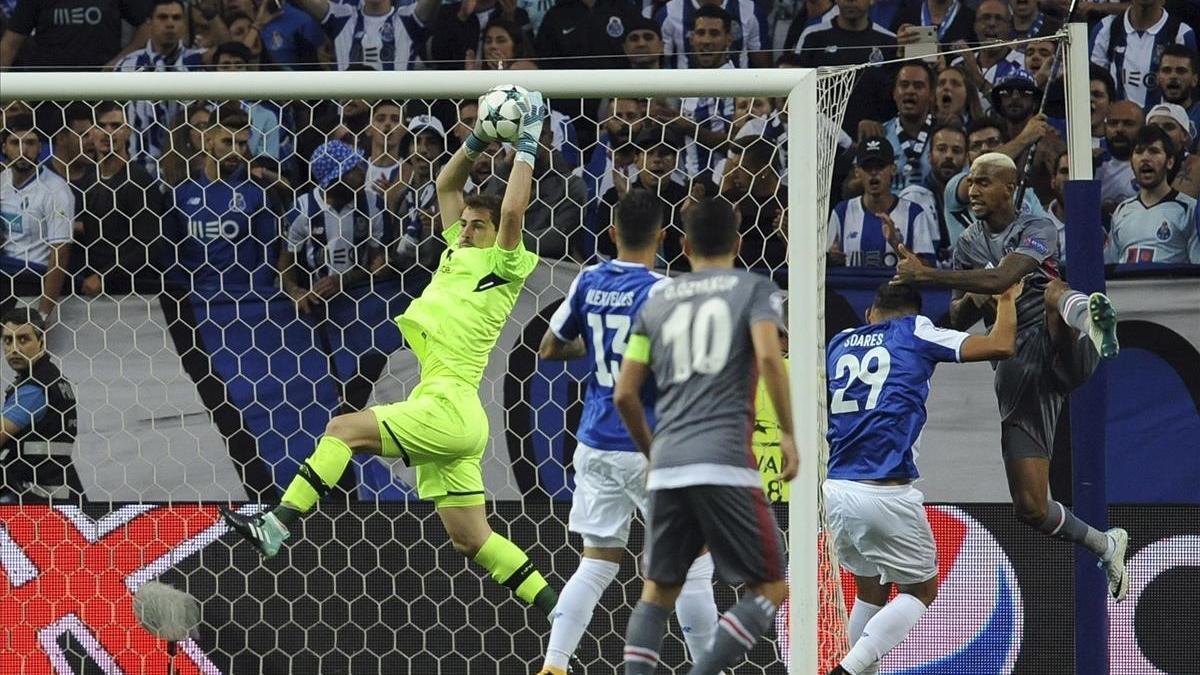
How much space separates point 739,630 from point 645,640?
0.36m

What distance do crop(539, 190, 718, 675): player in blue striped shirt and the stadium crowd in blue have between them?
157 cm

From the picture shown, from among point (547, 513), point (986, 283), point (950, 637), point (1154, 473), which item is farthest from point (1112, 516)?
point (547, 513)

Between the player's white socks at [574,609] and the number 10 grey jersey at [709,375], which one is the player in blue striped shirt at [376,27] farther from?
the number 10 grey jersey at [709,375]

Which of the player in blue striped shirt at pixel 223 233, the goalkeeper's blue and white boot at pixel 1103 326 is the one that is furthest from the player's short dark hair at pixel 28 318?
the goalkeeper's blue and white boot at pixel 1103 326

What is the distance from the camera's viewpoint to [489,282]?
23.9ft

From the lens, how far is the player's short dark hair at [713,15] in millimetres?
9703

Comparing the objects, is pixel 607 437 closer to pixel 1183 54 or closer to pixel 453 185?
pixel 453 185

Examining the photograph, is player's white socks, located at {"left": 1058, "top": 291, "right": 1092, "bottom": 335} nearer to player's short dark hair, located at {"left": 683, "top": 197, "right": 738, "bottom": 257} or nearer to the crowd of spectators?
the crowd of spectators

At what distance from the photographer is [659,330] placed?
531cm

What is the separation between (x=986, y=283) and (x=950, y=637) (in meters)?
1.91

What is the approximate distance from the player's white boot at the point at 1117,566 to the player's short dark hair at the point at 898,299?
122cm

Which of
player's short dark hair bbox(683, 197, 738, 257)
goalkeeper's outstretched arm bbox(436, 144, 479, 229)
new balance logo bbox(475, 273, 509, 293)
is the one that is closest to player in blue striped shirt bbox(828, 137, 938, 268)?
new balance logo bbox(475, 273, 509, 293)

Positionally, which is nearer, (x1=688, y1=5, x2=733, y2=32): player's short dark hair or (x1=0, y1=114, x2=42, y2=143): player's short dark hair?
(x1=0, y1=114, x2=42, y2=143): player's short dark hair

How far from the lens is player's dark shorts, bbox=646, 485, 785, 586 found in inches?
206
